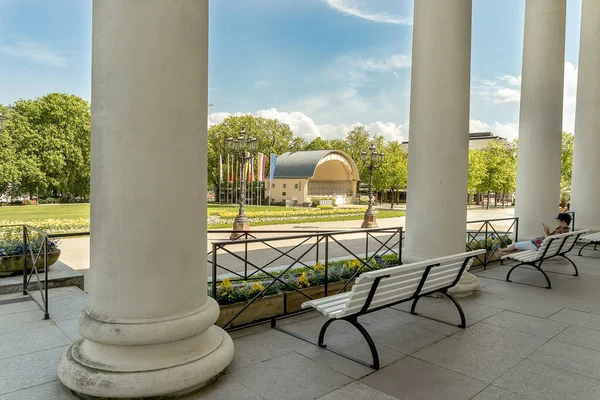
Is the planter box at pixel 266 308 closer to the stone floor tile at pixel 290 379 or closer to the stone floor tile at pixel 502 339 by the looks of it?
A: the stone floor tile at pixel 290 379

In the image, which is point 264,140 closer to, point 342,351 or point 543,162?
point 543,162

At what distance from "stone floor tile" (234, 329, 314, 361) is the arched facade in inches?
1896

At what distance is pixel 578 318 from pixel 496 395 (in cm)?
300

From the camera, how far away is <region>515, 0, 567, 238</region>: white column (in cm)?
923

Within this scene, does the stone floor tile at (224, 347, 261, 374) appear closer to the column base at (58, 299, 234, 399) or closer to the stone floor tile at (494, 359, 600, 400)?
the column base at (58, 299, 234, 399)

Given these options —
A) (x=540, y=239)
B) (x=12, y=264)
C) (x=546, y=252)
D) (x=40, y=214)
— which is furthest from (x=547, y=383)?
(x=40, y=214)

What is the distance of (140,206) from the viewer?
10.4 ft

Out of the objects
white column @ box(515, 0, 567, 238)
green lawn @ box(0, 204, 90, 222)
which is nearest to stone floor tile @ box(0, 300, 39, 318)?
white column @ box(515, 0, 567, 238)

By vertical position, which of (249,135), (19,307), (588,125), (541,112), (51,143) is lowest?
(19,307)

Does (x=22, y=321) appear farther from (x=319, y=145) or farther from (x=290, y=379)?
(x=319, y=145)

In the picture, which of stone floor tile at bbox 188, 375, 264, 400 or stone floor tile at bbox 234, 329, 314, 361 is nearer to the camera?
stone floor tile at bbox 188, 375, 264, 400

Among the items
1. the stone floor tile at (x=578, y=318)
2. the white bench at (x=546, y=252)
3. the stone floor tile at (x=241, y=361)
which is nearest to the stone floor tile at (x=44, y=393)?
the stone floor tile at (x=241, y=361)

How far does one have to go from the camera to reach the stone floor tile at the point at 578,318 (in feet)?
17.2

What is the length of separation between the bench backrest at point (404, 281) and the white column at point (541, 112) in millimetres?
5490
